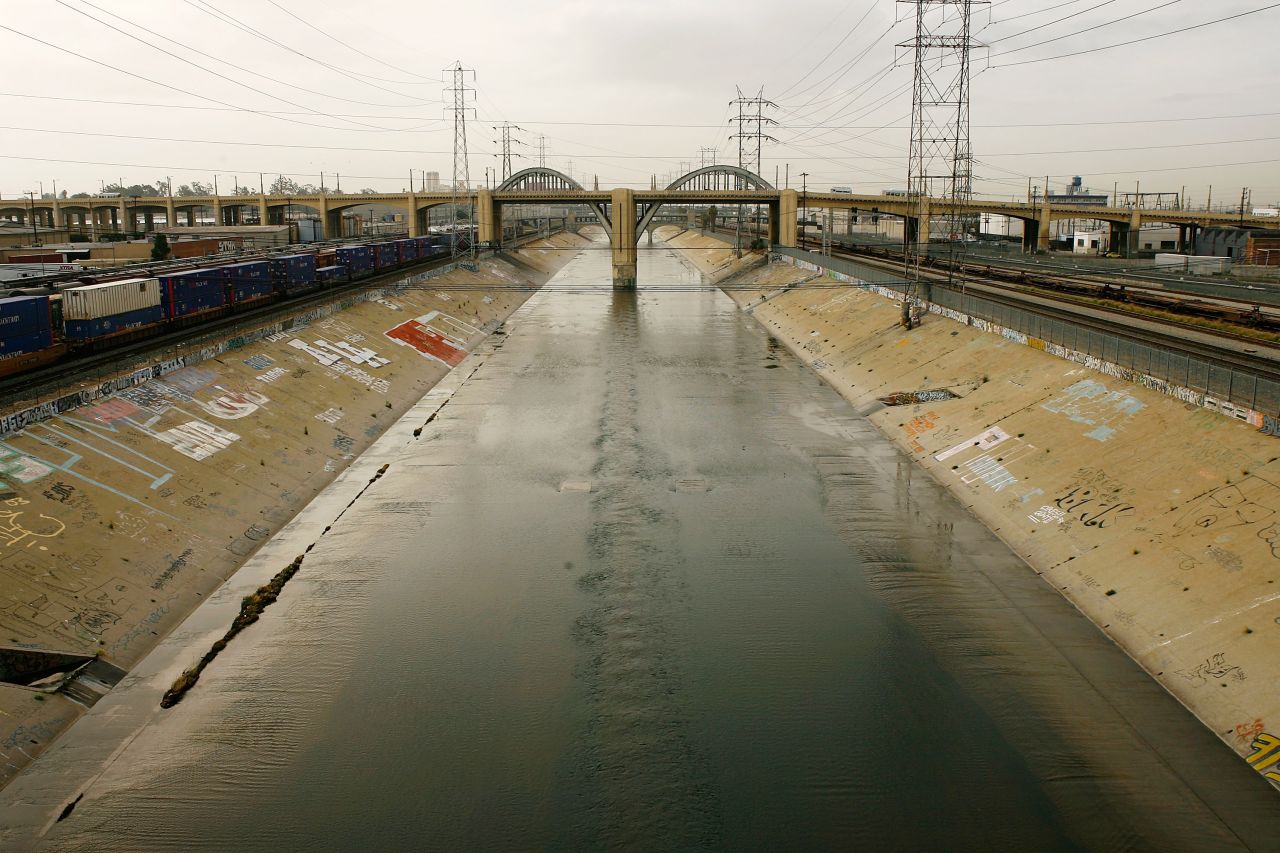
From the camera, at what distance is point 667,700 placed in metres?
22.4

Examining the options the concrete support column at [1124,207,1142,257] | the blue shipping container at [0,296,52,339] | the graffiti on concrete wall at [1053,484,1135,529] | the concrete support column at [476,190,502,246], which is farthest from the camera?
the concrete support column at [476,190,502,246]

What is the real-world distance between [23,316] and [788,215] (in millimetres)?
95658

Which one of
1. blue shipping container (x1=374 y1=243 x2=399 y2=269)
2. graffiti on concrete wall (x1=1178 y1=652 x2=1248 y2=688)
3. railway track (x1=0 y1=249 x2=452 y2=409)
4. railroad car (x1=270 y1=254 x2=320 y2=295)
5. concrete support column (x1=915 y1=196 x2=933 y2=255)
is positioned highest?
concrete support column (x1=915 y1=196 x2=933 y2=255)

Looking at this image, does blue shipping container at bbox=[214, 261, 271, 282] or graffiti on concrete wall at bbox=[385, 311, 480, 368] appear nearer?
blue shipping container at bbox=[214, 261, 271, 282]

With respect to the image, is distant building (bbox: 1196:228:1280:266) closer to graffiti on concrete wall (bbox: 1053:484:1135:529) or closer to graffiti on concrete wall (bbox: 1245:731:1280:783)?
graffiti on concrete wall (bbox: 1053:484:1135:529)

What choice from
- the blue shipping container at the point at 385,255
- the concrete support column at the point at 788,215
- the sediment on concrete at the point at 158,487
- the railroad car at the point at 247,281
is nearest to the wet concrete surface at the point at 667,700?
the sediment on concrete at the point at 158,487

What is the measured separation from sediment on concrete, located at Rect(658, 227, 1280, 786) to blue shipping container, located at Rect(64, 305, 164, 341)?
128ft

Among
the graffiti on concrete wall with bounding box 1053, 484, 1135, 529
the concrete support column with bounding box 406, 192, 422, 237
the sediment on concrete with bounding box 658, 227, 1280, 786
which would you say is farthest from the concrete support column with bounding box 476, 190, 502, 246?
the graffiti on concrete wall with bounding box 1053, 484, 1135, 529

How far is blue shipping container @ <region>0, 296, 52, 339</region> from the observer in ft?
129

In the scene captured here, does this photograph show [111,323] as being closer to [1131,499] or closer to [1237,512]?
[1131,499]

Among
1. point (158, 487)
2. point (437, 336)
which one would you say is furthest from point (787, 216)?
point (158, 487)

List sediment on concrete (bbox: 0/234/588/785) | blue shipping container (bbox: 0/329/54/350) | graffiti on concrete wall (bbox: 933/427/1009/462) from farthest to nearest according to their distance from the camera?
blue shipping container (bbox: 0/329/54/350)
graffiti on concrete wall (bbox: 933/427/1009/462)
sediment on concrete (bbox: 0/234/588/785)

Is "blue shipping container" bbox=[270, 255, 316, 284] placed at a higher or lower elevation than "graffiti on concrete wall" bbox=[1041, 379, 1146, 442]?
higher

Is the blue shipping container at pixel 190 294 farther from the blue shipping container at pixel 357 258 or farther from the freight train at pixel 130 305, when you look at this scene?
the blue shipping container at pixel 357 258
